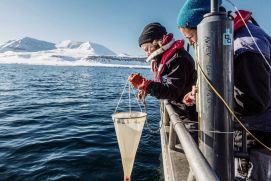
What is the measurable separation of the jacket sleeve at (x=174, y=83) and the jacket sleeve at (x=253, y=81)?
50.5 inches

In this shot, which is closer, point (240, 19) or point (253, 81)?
point (253, 81)

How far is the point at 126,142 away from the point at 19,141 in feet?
18.9

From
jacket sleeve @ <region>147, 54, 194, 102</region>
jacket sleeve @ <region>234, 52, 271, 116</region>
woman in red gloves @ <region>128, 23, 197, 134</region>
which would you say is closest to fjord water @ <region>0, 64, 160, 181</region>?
woman in red gloves @ <region>128, 23, 197, 134</region>

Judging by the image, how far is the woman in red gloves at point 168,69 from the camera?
328cm

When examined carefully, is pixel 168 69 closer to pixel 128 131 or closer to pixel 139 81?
pixel 139 81

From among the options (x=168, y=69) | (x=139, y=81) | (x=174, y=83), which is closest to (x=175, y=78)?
(x=174, y=83)

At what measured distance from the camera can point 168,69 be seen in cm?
353

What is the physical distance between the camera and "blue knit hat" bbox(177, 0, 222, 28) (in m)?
2.54

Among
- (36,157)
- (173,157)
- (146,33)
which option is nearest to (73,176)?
(36,157)

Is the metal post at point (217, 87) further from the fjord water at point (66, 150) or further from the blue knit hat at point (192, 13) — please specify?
the fjord water at point (66, 150)

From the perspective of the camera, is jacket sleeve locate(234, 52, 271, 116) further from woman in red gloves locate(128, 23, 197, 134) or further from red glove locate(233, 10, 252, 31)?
woman in red gloves locate(128, 23, 197, 134)

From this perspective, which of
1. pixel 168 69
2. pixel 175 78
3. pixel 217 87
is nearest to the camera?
pixel 217 87

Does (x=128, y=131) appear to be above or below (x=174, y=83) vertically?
below

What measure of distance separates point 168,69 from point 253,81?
1.66m
